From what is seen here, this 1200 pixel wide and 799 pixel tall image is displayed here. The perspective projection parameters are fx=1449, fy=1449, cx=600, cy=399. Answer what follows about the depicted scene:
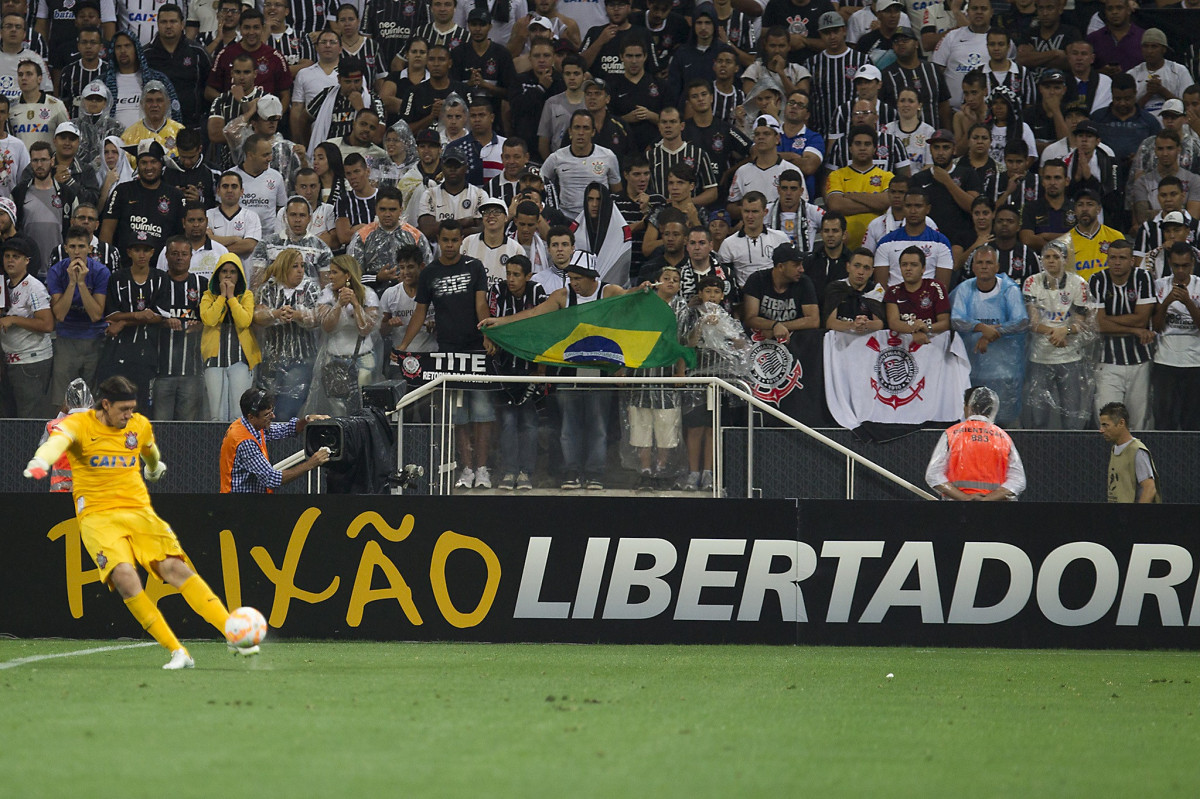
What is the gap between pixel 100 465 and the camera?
31.0 ft

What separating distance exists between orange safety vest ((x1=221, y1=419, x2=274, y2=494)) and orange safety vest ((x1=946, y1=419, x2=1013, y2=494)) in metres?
5.82

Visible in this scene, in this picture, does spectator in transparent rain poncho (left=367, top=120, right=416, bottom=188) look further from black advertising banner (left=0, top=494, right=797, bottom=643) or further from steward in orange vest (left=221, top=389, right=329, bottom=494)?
black advertising banner (left=0, top=494, right=797, bottom=643)

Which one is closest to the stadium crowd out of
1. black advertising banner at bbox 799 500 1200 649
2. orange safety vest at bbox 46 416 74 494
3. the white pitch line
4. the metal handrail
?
the metal handrail

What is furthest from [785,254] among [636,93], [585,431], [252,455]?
[252,455]

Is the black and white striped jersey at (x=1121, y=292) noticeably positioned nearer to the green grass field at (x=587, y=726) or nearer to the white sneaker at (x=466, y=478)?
the green grass field at (x=587, y=726)

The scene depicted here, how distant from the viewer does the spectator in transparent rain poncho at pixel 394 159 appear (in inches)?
628

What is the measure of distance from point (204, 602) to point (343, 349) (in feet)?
13.4

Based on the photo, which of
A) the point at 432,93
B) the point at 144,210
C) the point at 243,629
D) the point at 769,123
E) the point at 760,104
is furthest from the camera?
the point at 432,93

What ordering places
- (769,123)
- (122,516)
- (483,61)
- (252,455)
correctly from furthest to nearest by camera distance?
(483,61), (769,123), (252,455), (122,516)

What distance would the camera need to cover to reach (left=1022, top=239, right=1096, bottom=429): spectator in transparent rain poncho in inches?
498

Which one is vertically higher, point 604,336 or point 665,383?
point 604,336

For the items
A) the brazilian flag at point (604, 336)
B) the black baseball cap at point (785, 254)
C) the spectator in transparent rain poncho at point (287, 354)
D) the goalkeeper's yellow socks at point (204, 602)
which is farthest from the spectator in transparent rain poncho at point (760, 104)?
the goalkeeper's yellow socks at point (204, 602)

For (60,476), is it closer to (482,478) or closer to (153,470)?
(153,470)

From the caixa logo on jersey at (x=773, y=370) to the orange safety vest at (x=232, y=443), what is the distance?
14.3ft
